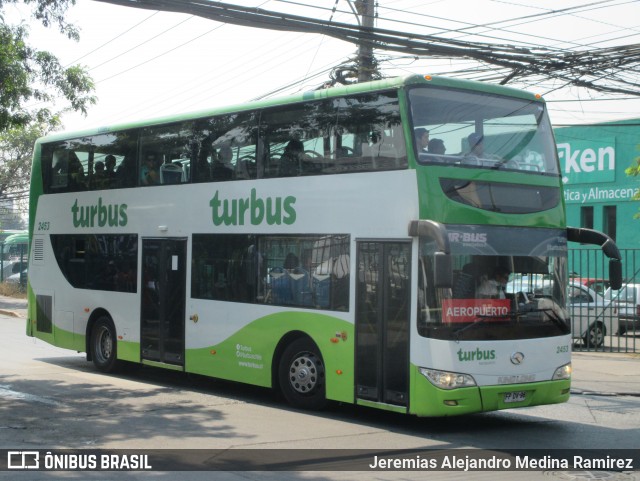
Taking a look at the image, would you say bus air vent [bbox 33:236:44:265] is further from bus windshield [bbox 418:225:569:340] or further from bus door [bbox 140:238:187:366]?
bus windshield [bbox 418:225:569:340]

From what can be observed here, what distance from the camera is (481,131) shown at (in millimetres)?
10547

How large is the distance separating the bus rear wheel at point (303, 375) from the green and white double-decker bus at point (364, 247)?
25 millimetres

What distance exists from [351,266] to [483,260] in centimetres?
168

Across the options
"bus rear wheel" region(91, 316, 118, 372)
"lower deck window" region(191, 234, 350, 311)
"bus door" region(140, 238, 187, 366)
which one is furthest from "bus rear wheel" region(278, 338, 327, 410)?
"bus rear wheel" region(91, 316, 118, 372)

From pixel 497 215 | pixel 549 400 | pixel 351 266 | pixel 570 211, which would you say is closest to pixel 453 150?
pixel 497 215

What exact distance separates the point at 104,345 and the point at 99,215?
2.29 m

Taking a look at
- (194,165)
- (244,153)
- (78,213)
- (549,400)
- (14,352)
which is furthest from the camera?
(14,352)

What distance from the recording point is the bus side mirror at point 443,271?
9.29 metres

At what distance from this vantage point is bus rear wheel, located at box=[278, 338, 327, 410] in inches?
446

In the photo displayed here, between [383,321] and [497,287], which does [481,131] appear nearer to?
[497,287]

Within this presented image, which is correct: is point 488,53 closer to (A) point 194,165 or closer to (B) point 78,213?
(A) point 194,165

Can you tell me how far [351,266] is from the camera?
35.5 ft

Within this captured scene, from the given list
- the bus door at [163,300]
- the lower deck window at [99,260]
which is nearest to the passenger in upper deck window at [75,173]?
the lower deck window at [99,260]

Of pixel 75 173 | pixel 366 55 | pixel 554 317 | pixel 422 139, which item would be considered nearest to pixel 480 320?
pixel 554 317
